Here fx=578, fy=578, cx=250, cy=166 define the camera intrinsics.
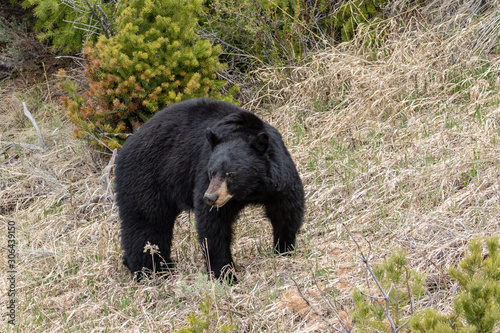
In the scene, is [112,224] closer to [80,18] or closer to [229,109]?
[229,109]

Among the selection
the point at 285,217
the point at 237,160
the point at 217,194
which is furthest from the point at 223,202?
the point at 285,217

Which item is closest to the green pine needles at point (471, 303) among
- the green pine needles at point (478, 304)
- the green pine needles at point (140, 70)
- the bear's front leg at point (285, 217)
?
the green pine needles at point (478, 304)

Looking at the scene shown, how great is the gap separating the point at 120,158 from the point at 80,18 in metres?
3.38

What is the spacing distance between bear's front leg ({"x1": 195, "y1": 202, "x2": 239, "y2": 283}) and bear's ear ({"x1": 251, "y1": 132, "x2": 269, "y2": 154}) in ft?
1.63

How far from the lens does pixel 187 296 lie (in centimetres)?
422

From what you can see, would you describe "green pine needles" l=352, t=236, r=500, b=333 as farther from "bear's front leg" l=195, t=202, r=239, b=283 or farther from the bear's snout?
"bear's front leg" l=195, t=202, r=239, b=283

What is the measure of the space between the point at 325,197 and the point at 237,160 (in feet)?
5.58

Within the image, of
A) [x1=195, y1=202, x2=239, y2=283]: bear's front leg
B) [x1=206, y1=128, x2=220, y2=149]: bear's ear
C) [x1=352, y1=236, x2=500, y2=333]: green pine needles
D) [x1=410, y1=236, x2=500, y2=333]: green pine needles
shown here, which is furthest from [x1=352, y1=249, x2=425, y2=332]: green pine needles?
[x1=206, y1=128, x2=220, y2=149]: bear's ear

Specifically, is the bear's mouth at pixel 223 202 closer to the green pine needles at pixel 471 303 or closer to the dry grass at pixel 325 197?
the dry grass at pixel 325 197

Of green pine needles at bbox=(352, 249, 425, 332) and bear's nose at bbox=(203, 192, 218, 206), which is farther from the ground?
green pine needles at bbox=(352, 249, 425, 332)

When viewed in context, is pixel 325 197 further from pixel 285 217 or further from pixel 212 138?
pixel 212 138

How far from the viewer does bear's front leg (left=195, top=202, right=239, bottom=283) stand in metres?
4.19

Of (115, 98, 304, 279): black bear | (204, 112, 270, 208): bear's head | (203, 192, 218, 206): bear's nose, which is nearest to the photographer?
(203, 192, 218, 206): bear's nose

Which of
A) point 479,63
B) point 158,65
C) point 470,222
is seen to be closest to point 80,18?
point 158,65
